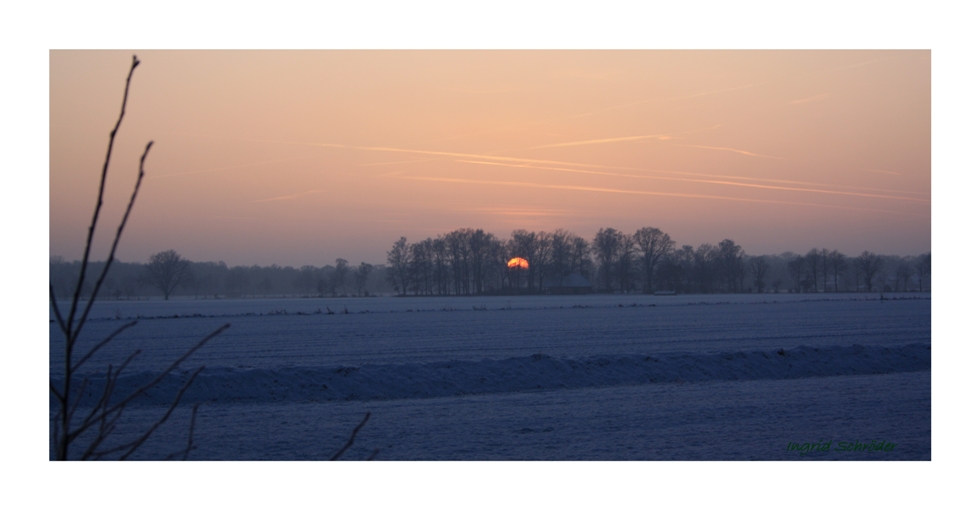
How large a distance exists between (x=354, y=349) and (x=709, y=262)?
14115cm

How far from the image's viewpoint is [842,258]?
148 m

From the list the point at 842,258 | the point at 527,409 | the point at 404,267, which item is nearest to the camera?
the point at 527,409

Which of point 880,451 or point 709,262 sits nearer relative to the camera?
point 880,451

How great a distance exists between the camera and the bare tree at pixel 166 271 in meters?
132

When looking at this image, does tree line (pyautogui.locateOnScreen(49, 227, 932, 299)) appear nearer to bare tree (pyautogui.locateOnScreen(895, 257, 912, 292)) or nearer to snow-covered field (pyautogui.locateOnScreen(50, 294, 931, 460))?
bare tree (pyautogui.locateOnScreen(895, 257, 912, 292))

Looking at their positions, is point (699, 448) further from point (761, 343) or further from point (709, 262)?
point (709, 262)

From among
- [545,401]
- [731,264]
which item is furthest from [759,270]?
[545,401]

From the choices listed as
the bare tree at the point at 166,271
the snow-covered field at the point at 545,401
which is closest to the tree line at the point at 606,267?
the bare tree at the point at 166,271

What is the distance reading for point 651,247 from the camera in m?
154

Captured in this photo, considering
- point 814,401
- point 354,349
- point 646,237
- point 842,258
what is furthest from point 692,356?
point 842,258

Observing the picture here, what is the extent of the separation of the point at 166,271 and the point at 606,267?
93.3 meters

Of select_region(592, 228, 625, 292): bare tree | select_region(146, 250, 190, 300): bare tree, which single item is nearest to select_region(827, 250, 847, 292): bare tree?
select_region(592, 228, 625, 292): bare tree

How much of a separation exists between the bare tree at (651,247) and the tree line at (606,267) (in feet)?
0.74

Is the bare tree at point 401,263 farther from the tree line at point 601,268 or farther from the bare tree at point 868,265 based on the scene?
the bare tree at point 868,265
